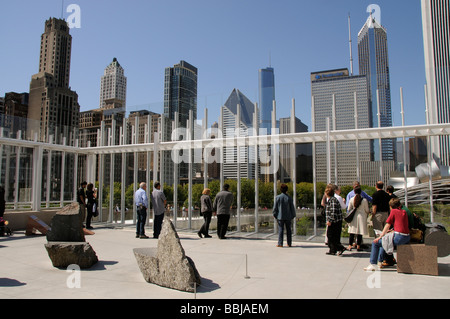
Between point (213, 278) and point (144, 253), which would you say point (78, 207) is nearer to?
point (144, 253)

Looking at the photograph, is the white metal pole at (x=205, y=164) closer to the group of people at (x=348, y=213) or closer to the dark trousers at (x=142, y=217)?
the group of people at (x=348, y=213)

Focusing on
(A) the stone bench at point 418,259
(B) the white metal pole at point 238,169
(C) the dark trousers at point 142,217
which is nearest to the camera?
(A) the stone bench at point 418,259

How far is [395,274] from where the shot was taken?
216 inches

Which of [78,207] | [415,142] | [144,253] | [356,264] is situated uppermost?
[415,142]

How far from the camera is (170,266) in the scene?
15.3 feet

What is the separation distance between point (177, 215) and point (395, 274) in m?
8.17

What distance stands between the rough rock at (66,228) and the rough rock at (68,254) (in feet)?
1.80

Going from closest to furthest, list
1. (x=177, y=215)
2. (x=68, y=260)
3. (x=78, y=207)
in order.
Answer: (x=68, y=260)
(x=78, y=207)
(x=177, y=215)

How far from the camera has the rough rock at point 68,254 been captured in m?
5.91

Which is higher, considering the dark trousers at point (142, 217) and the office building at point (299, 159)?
the office building at point (299, 159)

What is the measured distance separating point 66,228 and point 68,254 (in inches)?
31.7

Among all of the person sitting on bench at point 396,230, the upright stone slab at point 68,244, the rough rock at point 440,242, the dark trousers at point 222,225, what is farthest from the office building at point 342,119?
the upright stone slab at point 68,244
